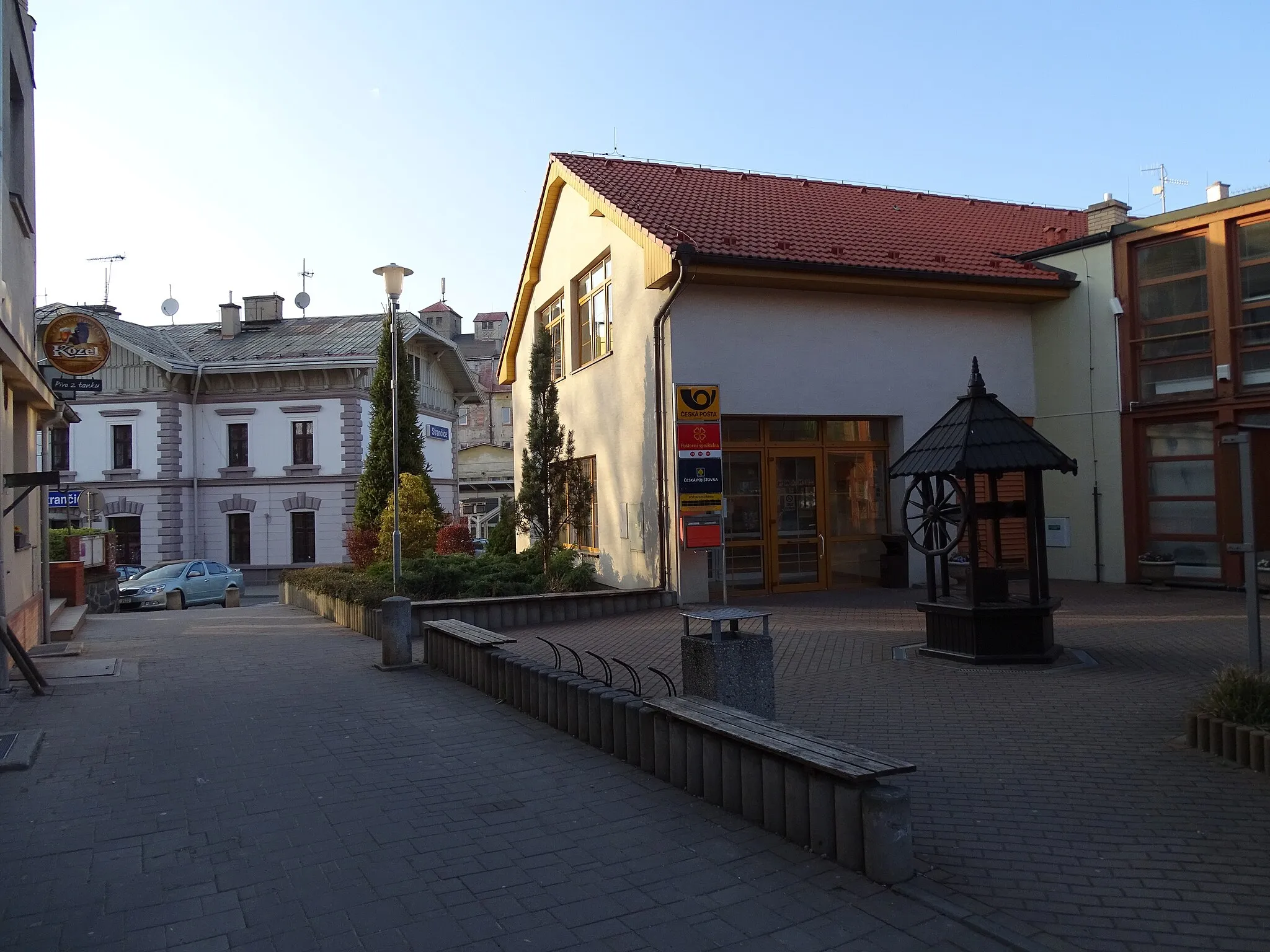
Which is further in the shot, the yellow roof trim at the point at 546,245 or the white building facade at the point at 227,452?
the white building facade at the point at 227,452

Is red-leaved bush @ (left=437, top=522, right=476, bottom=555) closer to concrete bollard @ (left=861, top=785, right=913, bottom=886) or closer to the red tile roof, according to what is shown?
the red tile roof

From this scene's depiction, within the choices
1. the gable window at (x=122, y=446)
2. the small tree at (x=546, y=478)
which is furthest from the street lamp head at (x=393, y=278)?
the gable window at (x=122, y=446)

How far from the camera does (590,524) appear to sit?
19859mm

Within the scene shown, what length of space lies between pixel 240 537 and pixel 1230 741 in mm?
39481

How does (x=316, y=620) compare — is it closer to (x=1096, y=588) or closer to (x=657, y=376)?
(x=657, y=376)

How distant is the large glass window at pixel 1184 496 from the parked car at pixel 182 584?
2522 cm

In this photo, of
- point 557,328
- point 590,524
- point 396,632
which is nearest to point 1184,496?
point 590,524

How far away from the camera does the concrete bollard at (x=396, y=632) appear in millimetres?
11109

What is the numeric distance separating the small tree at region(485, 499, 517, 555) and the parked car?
41.1 ft

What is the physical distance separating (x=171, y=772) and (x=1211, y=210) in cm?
1547

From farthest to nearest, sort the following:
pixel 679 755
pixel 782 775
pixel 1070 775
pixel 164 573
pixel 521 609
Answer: pixel 164 573 → pixel 521 609 → pixel 679 755 → pixel 1070 775 → pixel 782 775

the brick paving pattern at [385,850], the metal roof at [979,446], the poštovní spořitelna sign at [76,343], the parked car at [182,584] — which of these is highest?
the poštovní spořitelna sign at [76,343]

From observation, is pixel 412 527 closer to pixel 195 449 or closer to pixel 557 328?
pixel 557 328

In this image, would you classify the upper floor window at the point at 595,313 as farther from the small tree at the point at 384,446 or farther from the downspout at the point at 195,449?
the downspout at the point at 195,449
